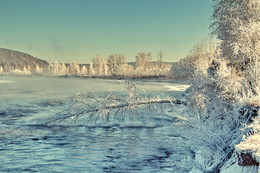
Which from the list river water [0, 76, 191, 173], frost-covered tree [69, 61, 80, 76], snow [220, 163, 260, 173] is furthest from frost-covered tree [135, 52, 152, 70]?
snow [220, 163, 260, 173]

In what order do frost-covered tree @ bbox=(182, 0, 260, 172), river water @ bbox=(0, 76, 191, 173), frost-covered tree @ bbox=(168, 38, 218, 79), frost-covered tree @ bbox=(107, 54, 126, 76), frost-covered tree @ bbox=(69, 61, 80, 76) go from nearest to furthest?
1. frost-covered tree @ bbox=(182, 0, 260, 172)
2. river water @ bbox=(0, 76, 191, 173)
3. frost-covered tree @ bbox=(168, 38, 218, 79)
4. frost-covered tree @ bbox=(107, 54, 126, 76)
5. frost-covered tree @ bbox=(69, 61, 80, 76)

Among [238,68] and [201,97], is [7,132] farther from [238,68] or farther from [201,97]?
[238,68]

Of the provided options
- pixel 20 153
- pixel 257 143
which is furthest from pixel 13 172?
pixel 257 143

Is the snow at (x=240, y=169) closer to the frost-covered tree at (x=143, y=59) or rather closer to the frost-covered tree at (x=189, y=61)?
the frost-covered tree at (x=189, y=61)

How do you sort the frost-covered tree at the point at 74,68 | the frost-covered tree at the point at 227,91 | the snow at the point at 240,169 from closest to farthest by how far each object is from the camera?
the snow at the point at 240,169 < the frost-covered tree at the point at 227,91 < the frost-covered tree at the point at 74,68

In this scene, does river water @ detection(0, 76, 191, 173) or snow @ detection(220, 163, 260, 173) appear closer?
snow @ detection(220, 163, 260, 173)

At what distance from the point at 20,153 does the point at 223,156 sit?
25.4ft

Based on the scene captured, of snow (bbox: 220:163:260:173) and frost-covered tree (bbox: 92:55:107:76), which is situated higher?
frost-covered tree (bbox: 92:55:107:76)

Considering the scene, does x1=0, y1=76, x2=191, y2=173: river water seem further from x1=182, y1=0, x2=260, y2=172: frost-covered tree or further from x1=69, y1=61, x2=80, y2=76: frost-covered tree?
x1=69, y1=61, x2=80, y2=76: frost-covered tree

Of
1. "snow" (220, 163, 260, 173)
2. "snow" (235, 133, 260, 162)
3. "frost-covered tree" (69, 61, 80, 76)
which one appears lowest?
"snow" (220, 163, 260, 173)

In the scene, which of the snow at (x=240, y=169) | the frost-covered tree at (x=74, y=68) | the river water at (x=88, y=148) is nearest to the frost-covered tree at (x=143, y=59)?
the frost-covered tree at (x=74, y=68)

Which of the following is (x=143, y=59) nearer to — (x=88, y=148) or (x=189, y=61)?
(x=189, y=61)

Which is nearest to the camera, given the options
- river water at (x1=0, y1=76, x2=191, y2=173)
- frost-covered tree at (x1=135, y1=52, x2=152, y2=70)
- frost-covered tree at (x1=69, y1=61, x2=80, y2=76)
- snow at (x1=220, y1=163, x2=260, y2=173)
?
snow at (x1=220, y1=163, x2=260, y2=173)

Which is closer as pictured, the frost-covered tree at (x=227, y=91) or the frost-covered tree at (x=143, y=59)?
the frost-covered tree at (x=227, y=91)
